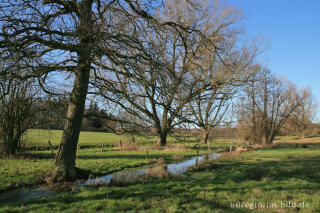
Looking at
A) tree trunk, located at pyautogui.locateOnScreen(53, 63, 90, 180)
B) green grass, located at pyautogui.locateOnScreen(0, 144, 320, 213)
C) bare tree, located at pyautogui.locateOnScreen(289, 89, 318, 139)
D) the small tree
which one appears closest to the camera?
green grass, located at pyautogui.locateOnScreen(0, 144, 320, 213)

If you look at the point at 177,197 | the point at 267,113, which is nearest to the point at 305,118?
the point at 267,113

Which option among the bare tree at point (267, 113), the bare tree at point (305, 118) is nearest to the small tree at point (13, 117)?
the bare tree at point (267, 113)

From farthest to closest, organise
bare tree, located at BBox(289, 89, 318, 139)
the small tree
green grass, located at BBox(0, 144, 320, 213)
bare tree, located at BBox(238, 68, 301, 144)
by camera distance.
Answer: bare tree, located at BBox(289, 89, 318, 139) < bare tree, located at BBox(238, 68, 301, 144) < the small tree < green grass, located at BBox(0, 144, 320, 213)

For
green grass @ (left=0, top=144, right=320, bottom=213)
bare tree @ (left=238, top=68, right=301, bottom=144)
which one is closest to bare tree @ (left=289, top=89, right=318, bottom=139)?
bare tree @ (left=238, top=68, right=301, bottom=144)

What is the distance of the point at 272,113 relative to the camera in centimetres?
3316

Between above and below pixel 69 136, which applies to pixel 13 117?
above

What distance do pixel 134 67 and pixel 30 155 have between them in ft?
45.0

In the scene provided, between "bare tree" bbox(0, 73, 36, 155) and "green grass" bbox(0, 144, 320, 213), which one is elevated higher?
"bare tree" bbox(0, 73, 36, 155)

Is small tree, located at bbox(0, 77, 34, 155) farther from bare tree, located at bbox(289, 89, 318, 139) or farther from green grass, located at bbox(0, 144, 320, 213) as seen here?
bare tree, located at bbox(289, 89, 318, 139)

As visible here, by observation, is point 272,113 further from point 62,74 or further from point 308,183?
point 62,74

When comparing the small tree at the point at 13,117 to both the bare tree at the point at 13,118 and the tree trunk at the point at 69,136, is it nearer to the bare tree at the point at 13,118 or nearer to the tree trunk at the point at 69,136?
the bare tree at the point at 13,118

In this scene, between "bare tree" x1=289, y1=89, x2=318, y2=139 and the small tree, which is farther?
"bare tree" x1=289, y1=89, x2=318, y2=139

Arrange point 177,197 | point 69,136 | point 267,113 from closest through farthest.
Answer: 1. point 177,197
2. point 69,136
3. point 267,113

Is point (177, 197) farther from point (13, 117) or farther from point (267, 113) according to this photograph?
point (267, 113)
